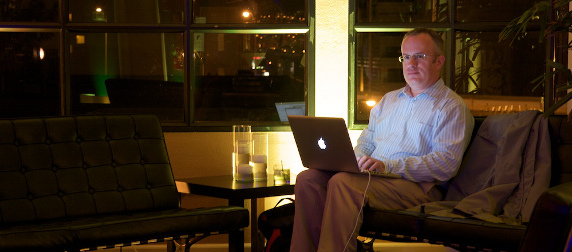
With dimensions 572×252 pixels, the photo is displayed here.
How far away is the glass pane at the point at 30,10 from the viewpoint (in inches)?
167

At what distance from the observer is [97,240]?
9.09 ft

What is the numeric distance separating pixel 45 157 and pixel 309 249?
1367mm

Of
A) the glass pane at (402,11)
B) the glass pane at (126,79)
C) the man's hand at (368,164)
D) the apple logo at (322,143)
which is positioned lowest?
the man's hand at (368,164)

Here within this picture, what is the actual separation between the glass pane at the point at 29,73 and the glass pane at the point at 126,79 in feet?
0.49

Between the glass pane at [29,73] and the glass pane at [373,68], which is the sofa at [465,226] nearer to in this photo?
the glass pane at [373,68]

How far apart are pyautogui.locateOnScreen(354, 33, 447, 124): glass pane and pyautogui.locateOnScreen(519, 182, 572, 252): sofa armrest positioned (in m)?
3.42

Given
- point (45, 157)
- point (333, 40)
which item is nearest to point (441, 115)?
point (333, 40)

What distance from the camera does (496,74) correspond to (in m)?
4.43

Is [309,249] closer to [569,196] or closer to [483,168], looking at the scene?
[483,168]

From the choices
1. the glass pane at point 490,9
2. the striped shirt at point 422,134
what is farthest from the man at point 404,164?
the glass pane at point 490,9

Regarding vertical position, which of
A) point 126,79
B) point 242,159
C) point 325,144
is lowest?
point 242,159

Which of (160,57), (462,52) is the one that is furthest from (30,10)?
(462,52)

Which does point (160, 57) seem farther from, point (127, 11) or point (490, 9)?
point (490, 9)

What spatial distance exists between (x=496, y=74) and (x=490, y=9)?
435 millimetres
